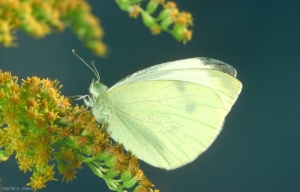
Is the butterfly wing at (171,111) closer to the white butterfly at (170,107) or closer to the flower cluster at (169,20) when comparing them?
the white butterfly at (170,107)

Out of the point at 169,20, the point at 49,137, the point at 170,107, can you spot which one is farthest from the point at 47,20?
the point at 170,107

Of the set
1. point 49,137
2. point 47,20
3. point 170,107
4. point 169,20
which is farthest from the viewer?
point 170,107

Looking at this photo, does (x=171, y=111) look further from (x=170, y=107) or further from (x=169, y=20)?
(x=169, y=20)

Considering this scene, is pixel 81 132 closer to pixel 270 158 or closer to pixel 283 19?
pixel 270 158

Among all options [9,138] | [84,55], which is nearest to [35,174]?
[9,138]

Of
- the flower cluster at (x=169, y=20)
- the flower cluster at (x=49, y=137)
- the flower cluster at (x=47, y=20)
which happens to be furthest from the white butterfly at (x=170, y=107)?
the flower cluster at (x=47, y=20)
